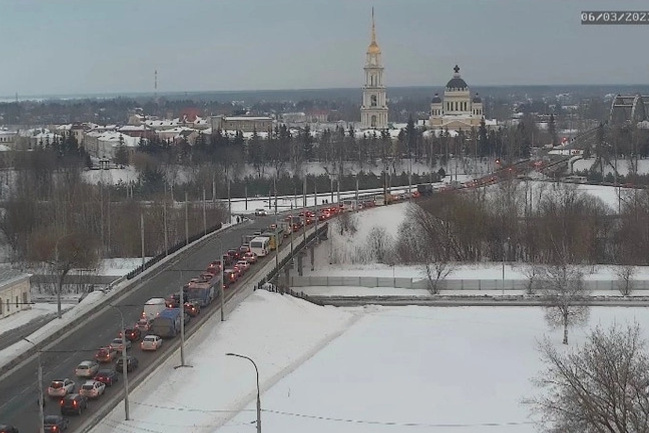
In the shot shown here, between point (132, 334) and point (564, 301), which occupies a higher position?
point (132, 334)

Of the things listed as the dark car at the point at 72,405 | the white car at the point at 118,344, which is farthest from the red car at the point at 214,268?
the dark car at the point at 72,405

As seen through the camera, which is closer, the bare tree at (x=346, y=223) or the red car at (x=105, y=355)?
the red car at (x=105, y=355)

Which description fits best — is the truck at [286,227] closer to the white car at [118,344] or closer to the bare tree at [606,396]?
the white car at [118,344]

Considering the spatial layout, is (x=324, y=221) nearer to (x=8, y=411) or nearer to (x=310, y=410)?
(x=310, y=410)

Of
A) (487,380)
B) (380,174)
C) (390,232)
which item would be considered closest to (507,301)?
(487,380)

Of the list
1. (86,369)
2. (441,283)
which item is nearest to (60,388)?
(86,369)

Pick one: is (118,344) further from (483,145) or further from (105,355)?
(483,145)

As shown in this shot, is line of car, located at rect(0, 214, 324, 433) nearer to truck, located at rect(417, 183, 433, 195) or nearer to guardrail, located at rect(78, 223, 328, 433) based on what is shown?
guardrail, located at rect(78, 223, 328, 433)
